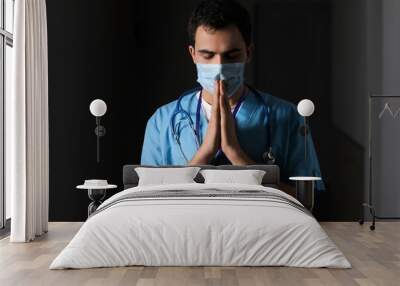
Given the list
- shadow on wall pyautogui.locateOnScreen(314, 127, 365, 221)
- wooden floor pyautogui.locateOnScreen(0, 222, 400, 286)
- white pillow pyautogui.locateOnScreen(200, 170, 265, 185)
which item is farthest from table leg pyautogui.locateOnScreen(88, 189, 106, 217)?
shadow on wall pyautogui.locateOnScreen(314, 127, 365, 221)

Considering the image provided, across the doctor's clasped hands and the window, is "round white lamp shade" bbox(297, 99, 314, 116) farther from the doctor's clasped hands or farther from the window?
the window

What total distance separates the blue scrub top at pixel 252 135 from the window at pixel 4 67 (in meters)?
1.64

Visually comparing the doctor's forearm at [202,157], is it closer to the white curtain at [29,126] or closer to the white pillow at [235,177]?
the white pillow at [235,177]

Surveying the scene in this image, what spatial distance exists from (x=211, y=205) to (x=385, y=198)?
3684 millimetres

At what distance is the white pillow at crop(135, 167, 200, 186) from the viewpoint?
23.4 feet

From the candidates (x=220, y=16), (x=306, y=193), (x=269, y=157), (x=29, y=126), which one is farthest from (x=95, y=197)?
(x=220, y=16)

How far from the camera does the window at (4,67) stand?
284 inches

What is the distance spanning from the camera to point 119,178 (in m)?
7.98

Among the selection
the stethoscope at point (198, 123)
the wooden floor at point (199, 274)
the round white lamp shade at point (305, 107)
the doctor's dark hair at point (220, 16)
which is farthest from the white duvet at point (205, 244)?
the doctor's dark hair at point (220, 16)

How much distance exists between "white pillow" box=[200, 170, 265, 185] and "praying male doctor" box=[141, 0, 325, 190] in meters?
0.46

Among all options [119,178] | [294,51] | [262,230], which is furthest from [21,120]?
[294,51]

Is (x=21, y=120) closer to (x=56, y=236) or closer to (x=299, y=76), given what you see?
(x=56, y=236)

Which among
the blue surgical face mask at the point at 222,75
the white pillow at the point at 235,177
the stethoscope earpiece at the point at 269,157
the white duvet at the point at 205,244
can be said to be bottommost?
the white duvet at the point at 205,244

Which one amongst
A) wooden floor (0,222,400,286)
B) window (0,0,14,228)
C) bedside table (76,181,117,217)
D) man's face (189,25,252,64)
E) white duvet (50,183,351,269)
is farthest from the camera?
man's face (189,25,252,64)
